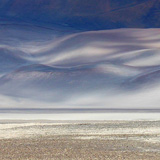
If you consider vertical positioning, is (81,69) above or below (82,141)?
above

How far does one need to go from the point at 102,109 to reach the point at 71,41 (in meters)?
17.8

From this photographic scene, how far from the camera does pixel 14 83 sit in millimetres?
40750

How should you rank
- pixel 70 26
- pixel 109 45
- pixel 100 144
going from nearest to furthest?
pixel 100 144
pixel 109 45
pixel 70 26

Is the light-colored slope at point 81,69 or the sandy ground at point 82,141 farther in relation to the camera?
the light-colored slope at point 81,69

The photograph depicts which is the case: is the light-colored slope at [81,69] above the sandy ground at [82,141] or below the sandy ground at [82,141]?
above

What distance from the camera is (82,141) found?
51.3 ft

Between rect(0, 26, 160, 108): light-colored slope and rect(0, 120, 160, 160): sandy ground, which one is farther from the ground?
rect(0, 26, 160, 108): light-colored slope

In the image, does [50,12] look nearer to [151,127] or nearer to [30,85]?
[30,85]

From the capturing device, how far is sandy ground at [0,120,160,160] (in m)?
13.1

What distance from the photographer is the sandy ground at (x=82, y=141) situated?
13133mm

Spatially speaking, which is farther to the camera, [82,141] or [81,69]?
[81,69]

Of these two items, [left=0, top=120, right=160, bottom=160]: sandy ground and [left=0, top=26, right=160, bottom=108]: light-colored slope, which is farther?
[left=0, top=26, right=160, bottom=108]: light-colored slope

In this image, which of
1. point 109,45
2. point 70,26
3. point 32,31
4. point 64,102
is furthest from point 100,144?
point 70,26

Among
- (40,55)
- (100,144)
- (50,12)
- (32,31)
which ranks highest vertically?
(50,12)
